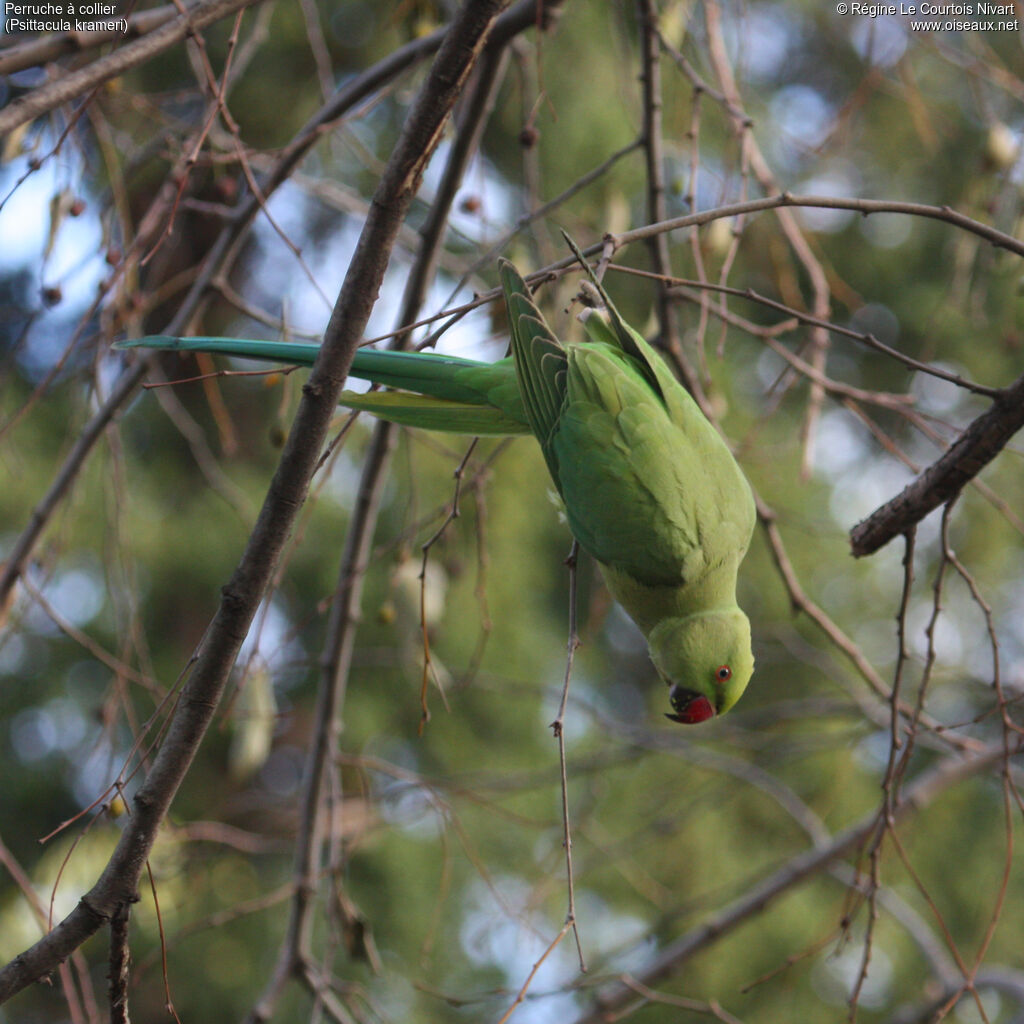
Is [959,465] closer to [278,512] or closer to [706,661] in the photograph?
[706,661]

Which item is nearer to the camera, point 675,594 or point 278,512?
point 278,512

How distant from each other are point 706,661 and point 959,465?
72 cm

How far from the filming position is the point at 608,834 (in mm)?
6223

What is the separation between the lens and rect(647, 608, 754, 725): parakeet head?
198 cm

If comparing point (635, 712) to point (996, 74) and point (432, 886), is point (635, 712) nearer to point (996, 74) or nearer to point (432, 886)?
point (432, 886)

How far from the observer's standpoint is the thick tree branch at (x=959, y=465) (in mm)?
1398

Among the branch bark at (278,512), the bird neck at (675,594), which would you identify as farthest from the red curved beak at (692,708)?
the branch bark at (278,512)

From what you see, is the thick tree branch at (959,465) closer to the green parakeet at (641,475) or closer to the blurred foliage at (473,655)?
the green parakeet at (641,475)

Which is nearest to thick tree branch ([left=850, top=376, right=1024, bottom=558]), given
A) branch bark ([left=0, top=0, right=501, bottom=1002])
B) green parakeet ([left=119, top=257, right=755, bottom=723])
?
green parakeet ([left=119, top=257, right=755, bottom=723])

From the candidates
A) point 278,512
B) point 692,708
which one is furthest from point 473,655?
point 278,512

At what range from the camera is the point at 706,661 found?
6.48 ft

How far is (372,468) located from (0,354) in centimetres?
463

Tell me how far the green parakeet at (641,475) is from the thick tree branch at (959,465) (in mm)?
433

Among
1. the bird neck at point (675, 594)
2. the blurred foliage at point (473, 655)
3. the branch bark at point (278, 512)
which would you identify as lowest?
the branch bark at point (278, 512)
